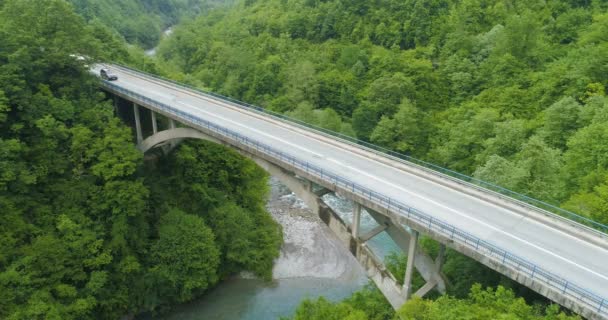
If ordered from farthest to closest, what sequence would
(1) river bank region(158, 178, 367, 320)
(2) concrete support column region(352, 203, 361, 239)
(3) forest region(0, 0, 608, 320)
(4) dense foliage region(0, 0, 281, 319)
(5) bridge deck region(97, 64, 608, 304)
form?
(1) river bank region(158, 178, 367, 320), (4) dense foliage region(0, 0, 281, 319), (3) forest region(0, 0, 608, 320), (2) concrete support column region(352, 203, 361, 239), (5) bridge deck region(97, 64, 608, 304)

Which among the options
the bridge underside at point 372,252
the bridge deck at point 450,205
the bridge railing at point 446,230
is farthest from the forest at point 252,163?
the bridge deck at point 450,205

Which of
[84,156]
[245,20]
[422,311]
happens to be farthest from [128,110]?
[245,20]

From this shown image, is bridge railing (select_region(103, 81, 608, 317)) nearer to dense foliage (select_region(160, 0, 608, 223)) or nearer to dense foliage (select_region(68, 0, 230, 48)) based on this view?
dense foliage (select_region(160, 0, 608, 223))

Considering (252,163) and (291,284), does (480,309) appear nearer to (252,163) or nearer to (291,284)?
(291,284)

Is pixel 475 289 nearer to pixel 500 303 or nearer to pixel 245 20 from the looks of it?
pixel 500 303

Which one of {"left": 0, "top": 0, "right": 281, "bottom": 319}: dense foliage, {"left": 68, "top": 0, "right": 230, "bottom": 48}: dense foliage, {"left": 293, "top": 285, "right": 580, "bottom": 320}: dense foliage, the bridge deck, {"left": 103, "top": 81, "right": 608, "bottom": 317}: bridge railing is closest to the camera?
{"left": 293, "top": 285, "right": 580, "bottom": 320}: dense foliage

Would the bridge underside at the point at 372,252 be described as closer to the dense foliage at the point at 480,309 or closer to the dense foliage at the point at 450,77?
the dense foliage at the point at 480,309

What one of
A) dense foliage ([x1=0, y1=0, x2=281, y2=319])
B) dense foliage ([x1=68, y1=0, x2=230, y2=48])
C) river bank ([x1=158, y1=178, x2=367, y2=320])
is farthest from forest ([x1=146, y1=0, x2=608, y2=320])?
dense foliage ([x1=68, y1=0, x2=230, y2=48])
